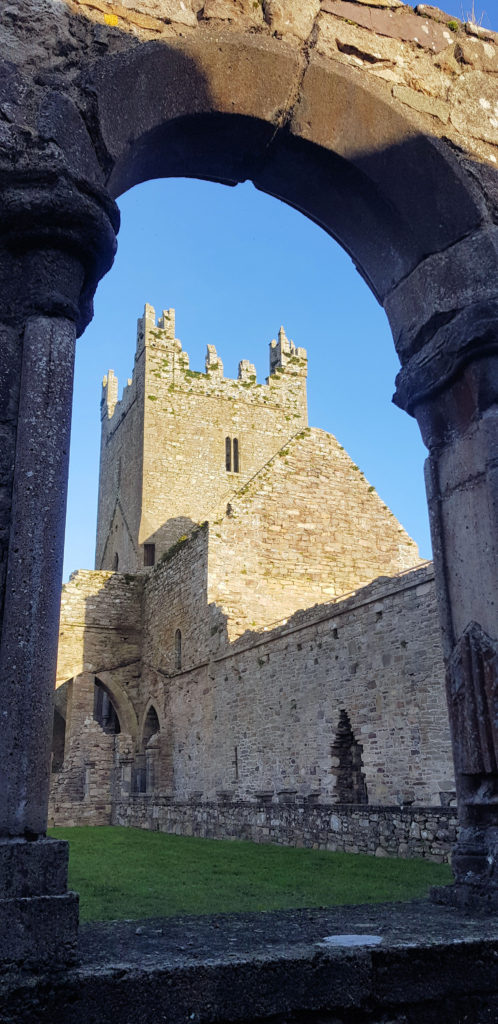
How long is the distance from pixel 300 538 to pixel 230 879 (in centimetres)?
1455

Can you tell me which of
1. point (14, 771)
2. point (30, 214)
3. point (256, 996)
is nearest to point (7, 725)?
point (14, 771)

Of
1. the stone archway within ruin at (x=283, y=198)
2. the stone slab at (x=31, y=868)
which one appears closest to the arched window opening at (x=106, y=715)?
the stone archway within ruin at (x=283, y=198)

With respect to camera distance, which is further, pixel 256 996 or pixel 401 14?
pixel 401 14

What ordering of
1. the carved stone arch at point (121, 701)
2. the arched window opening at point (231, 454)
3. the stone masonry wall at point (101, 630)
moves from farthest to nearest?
the arched window opening at point (231, 454), the carved stone arch at point (121, 701), the stone masonry wall at point (101, 630)

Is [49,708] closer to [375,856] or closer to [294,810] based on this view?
[375,856]

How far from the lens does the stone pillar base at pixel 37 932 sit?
7.12 feet

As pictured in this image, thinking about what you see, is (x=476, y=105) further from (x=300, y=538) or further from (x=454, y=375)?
(x=300, y=538)

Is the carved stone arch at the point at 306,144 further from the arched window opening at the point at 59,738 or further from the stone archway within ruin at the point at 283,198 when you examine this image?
the arched window opening at the point at 59,738

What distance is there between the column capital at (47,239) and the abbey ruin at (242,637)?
742 cm

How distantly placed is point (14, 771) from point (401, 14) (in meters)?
4.26

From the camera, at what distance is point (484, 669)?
11.5ft

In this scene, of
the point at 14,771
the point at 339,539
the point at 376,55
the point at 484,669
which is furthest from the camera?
the point at 339,539

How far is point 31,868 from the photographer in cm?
228

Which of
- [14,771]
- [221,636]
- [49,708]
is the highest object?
[221,636]
